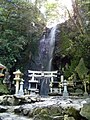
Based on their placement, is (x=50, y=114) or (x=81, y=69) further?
(x=81, y=69)

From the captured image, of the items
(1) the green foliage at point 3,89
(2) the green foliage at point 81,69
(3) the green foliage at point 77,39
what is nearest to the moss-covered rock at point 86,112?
(2) the green foliage at point 81,69

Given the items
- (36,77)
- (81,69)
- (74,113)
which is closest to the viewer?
(74,113)

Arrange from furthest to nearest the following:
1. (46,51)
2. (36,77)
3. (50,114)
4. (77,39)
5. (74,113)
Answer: (46,51) < (77,39) < (36,77) < (50,114) < (74,113)

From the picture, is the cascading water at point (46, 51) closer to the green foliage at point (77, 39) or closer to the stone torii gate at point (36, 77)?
the stone torii gate at point (36, 77)

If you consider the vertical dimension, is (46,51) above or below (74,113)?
above

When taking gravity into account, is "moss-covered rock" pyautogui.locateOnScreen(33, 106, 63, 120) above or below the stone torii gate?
below

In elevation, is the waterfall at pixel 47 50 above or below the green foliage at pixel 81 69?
above

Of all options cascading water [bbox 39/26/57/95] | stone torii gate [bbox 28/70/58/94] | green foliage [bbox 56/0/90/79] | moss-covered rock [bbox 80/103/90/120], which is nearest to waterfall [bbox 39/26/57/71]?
cascading water [bbox 39/26/57/95]

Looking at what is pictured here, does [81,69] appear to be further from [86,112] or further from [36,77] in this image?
[86,112]

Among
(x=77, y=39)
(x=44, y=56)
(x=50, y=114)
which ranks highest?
(x=77, y=39)

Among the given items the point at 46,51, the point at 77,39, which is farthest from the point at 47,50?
the point at 77,39

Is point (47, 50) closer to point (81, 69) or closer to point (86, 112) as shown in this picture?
point (81, 69)

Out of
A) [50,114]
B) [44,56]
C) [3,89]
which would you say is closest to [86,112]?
[50,114]

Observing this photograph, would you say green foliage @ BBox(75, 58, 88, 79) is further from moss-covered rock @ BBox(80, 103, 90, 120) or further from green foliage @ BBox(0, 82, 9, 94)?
moss-covered rock @ BBox(80, 103, 90, 120)
